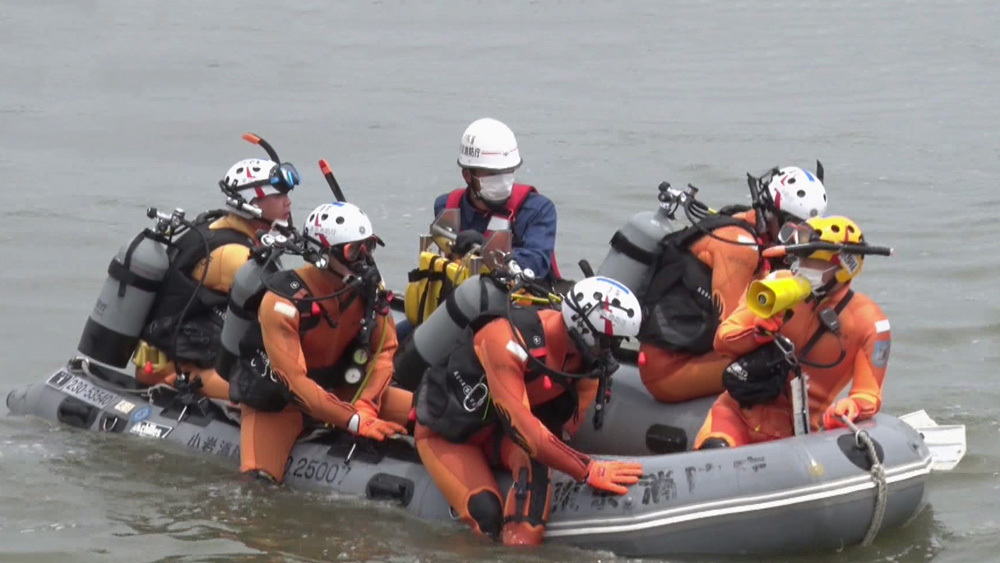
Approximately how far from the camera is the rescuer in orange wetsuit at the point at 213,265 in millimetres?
8953

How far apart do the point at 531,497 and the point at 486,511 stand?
0.68 ft

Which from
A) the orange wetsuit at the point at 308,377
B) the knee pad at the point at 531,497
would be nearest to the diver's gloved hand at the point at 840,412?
the knee pad at the point at 531,497

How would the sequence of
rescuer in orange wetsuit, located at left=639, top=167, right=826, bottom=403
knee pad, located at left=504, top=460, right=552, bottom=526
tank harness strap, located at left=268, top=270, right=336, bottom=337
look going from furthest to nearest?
1. tank harness strap, located at left=268, top=270, right=336, bottom=337
2. rescuer in orange wetsuit, located at left=639, top=167, right=826, bottom=403
3. knee pad, located at left=504, top=460, right=552, bottom=526

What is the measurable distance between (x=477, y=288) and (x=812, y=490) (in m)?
1.76

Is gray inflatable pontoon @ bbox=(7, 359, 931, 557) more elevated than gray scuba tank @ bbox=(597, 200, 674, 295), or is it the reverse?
gray scuba tank @ bbox=(597, 200, 674, 295)

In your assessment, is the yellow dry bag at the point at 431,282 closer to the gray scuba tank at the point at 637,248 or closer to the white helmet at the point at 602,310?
the gray scuba tank at the point at 637,248

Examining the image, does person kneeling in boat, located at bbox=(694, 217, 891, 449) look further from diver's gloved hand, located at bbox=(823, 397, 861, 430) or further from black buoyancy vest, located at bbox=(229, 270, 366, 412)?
black buoyancy vest, located at bbox=(229, 270, 366, 412)

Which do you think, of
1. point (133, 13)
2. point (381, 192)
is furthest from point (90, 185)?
point (133, 13)

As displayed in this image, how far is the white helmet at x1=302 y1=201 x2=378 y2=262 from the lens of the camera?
310 inches

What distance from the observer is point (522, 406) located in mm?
7066

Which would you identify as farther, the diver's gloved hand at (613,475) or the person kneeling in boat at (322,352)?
the person kneeling in boat at (322,352)

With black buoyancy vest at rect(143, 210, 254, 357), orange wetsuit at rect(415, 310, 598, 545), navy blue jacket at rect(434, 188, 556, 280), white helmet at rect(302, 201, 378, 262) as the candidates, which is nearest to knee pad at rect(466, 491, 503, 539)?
orange wetsuit at rect(415, 310, 598, 545)

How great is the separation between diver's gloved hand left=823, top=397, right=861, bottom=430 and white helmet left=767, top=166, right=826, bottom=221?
0.91 m

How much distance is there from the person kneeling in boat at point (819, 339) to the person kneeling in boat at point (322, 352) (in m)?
1.75
